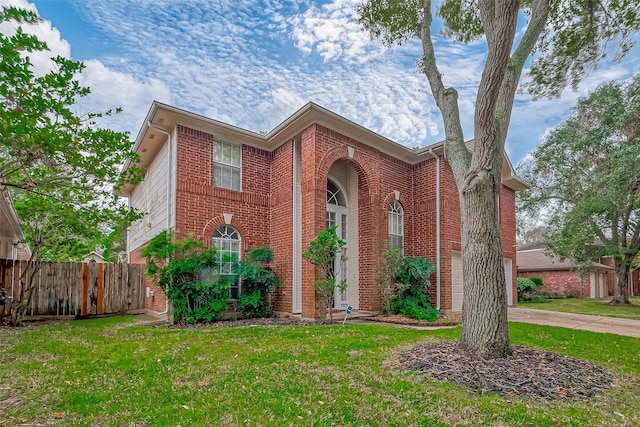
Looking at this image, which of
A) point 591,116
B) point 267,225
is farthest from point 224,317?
point 591,116

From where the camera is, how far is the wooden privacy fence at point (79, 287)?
9875mm

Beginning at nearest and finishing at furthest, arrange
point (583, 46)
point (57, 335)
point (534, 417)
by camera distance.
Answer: point (534, 417) → point (57, 335) → point (583, 46)

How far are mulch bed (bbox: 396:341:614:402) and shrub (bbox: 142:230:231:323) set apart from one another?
5.34m

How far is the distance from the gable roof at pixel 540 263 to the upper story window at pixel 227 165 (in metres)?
22.8

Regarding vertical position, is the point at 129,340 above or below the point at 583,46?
below

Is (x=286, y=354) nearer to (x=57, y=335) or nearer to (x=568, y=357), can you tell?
(x=568, y=357)

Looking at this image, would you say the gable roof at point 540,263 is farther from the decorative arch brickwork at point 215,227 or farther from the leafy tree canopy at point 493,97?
the decorative arch brickwork at point 215,227

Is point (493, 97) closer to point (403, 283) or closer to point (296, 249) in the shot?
point (296, 249)

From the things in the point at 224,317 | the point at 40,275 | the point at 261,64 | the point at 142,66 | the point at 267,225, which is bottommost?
the point at 224,317

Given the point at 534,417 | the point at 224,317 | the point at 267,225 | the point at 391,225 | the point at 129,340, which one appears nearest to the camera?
the point at 534,417

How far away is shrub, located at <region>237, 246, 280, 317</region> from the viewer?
9.26 metres

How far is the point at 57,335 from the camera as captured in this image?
23.4 feet

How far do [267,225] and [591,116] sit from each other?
16948 millimetres

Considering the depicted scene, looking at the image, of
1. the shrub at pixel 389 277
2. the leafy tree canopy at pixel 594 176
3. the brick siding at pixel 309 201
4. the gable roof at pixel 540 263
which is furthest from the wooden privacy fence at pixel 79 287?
the gable roof at pixel 540 263
